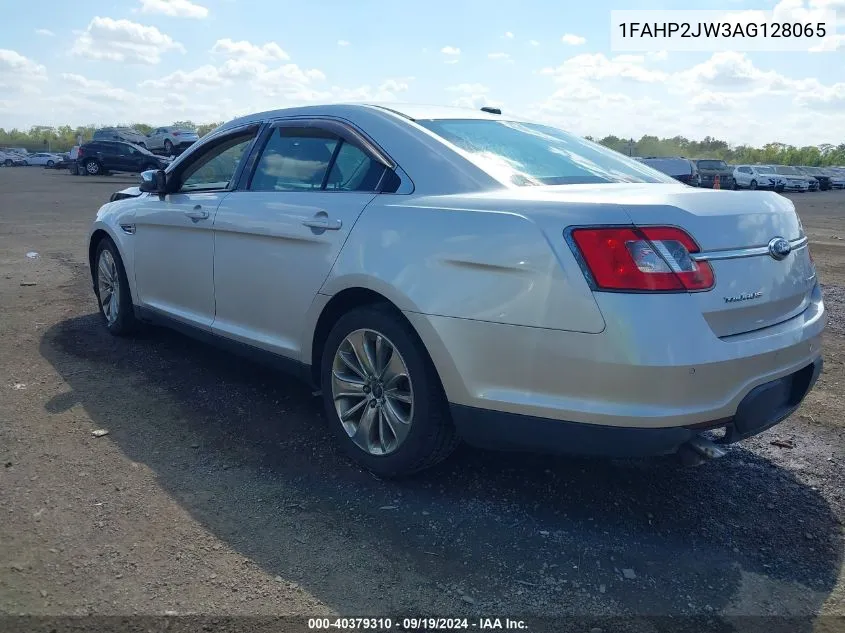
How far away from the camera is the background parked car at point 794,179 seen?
40344 mm

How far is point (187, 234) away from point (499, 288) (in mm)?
2516

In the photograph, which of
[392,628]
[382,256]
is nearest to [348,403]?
[382,256]

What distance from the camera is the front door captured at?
14.8 feet

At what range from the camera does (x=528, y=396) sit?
9.41 feet

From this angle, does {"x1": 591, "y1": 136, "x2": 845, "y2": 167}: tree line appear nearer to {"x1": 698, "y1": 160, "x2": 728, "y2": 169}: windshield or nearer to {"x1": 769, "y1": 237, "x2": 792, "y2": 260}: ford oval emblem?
{"x1": 698, "y1": 160, "x2": 728, "y2": 169}: windshield

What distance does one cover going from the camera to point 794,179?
133 ft

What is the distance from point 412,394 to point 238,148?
215 centimetres

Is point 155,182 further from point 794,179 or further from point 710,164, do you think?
point 794,179

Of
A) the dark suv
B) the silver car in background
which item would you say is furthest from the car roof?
the dark suv

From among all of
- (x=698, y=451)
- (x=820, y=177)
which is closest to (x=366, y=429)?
(x=698, y=451)

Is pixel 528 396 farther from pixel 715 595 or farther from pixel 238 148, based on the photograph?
pixel 238 148

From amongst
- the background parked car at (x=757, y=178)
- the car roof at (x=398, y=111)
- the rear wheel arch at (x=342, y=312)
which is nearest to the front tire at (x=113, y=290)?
the car roof at (x=398, y=111)

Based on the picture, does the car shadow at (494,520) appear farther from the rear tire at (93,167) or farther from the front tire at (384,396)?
the rear tire at (93,167)

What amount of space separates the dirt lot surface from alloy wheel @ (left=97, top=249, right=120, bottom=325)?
118cm
